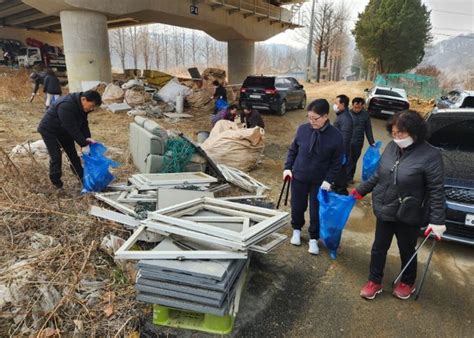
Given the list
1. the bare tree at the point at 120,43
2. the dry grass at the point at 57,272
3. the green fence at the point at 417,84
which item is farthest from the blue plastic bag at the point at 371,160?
the bare tree at the point at 120,43

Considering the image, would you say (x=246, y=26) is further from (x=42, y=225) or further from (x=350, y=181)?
(x=42, y=225)

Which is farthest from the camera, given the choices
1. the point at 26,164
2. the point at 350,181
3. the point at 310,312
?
the point at 350,181

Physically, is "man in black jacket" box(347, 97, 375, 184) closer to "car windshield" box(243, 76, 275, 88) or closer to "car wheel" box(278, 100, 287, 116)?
"car windshield" box(243, 76, 275, 88)

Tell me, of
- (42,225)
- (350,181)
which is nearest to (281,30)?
(350,181)

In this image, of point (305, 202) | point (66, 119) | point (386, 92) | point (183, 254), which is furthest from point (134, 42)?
point (183, 254)

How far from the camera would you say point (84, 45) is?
1138 centimetres

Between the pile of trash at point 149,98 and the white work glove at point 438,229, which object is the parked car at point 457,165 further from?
the pile of trash at point 149,98

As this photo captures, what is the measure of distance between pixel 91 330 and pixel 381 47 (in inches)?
1003

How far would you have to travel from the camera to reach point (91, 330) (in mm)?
2336

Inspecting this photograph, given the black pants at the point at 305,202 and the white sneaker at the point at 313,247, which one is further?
the white sneaker at the point at 313,247

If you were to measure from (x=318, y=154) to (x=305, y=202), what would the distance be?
0.61m

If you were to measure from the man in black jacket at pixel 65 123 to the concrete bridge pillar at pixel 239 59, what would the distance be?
1573 centimetres

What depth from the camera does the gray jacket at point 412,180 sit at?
2379 mm

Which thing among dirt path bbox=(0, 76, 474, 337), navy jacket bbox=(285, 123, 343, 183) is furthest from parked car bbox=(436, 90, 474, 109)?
navy jacket bbox=(285, 123, 343, 183)
